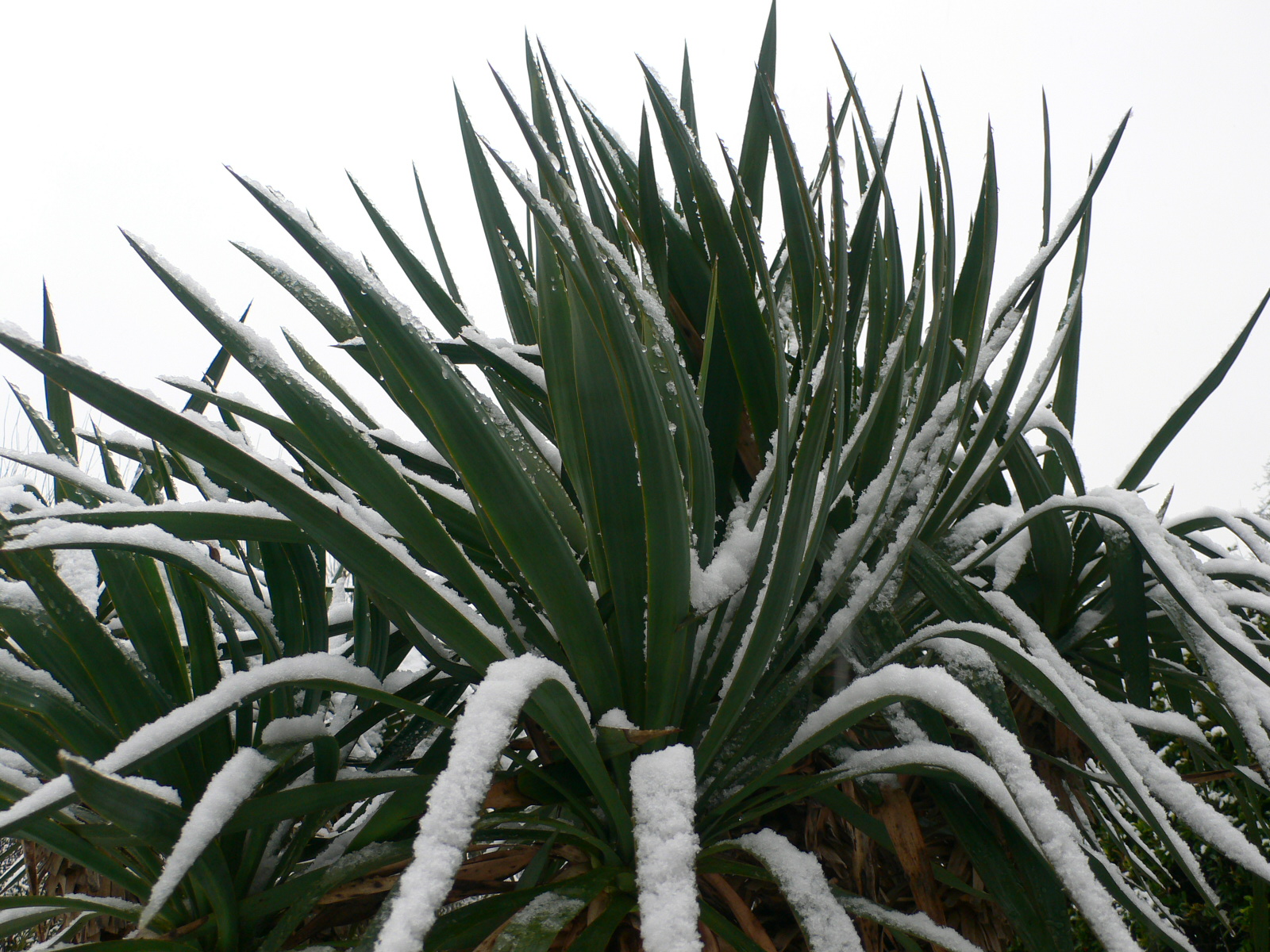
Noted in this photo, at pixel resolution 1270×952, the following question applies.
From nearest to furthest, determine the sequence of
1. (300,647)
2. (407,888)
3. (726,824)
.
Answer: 1. (407,888)
2. (726,824)
3. (300,647)

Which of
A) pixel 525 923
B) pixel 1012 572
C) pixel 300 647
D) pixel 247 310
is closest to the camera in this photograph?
pixel 525 923

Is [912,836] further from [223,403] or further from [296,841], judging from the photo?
[223,403]

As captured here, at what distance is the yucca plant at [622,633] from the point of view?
46 cm

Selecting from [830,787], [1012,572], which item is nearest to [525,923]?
[830,787]

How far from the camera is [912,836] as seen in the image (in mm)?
588

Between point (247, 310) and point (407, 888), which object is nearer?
point (407, 888)

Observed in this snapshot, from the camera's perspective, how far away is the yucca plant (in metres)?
0.46

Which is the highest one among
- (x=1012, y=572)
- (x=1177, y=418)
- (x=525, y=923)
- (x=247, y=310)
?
(x=247, y=310)

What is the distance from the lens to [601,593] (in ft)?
1.91

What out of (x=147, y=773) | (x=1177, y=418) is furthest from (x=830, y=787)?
(x=1177, y=418)

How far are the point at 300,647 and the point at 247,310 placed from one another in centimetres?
55

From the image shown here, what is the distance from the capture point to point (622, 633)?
537 millimetres

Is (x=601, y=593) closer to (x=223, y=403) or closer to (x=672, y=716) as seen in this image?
(x=672, y=716)

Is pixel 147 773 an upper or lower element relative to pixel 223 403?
lower
